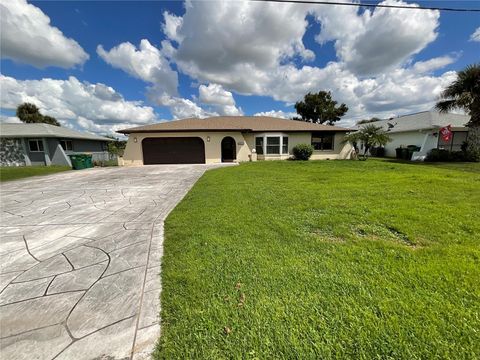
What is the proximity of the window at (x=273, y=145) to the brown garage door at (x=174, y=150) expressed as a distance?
5.86 m

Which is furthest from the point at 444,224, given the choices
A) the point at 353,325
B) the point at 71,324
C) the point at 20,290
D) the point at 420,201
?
the point at 20,290

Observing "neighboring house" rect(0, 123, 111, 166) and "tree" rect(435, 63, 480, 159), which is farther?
"neighboring house" rect(0, 123, 111, 166)

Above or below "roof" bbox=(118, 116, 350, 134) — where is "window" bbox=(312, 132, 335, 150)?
below

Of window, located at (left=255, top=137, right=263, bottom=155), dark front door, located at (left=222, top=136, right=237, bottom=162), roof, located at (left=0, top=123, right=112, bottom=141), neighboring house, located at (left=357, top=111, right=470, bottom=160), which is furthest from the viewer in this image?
dark front door, located at (left=222, top=136, right=237, bottom=162)

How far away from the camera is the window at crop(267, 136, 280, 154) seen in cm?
1926

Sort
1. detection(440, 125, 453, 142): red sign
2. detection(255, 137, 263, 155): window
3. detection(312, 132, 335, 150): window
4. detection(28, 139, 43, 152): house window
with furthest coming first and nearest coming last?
detection(312, 132, 335, 150): window < detection(255, 137, 263, 155): window < detection(28, 139, 43, 152): house window < detection(440, 125, 453, 142): red sign

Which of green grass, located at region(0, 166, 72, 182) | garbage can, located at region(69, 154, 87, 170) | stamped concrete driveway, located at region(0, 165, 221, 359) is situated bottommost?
stamped concrete driveway, located at region(0, 165, 221, 359)

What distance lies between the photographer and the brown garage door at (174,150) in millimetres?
18766

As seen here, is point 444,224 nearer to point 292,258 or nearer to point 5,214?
point 292,258

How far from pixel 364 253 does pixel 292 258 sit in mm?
1073

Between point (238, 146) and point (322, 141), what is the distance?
7867 mm

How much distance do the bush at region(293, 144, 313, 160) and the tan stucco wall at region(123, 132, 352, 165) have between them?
106 cm

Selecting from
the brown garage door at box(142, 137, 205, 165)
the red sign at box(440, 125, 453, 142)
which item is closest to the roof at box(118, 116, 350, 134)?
the brown garage door at box(142, 137, 205, 165)

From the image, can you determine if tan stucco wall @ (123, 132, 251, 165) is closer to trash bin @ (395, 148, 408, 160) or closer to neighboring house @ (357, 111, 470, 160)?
trash bin @ (395, 148, 408, 160)
